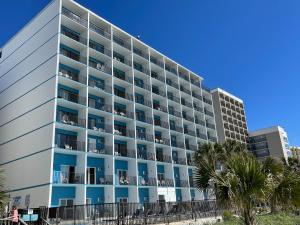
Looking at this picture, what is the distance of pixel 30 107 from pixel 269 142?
8694 cm

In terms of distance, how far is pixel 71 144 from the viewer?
36.3 meters

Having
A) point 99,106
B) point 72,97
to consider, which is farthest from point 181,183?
point 72,97

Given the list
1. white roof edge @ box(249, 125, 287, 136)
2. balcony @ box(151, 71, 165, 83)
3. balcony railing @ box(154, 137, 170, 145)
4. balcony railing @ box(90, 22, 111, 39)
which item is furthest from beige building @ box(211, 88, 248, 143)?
balcony railing @ box(90, 22, 111, 39)

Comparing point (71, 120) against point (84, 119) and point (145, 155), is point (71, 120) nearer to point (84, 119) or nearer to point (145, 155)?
point (84, 119)

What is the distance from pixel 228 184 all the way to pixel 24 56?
126 feet

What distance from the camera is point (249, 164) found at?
41.2 ft

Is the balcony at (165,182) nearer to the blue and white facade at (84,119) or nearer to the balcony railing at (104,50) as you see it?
the blue and white facade at (84,119)

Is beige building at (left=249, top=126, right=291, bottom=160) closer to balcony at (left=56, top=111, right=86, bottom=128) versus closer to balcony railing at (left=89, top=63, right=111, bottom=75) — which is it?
balcony railing at (left=89, top=63, right=111, bottom=75)

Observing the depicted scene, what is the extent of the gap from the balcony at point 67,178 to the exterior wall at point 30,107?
1.14 m

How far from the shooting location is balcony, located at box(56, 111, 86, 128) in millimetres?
35562

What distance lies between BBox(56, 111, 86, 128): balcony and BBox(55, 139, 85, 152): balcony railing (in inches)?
81.5

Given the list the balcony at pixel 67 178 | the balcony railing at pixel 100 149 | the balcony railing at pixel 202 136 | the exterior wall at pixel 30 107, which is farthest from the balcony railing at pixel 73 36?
the balcony railing at pixel 202 136

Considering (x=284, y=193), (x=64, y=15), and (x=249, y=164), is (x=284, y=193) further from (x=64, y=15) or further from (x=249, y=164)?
(x=64, y=15)

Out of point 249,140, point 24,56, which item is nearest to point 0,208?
point 24,56
